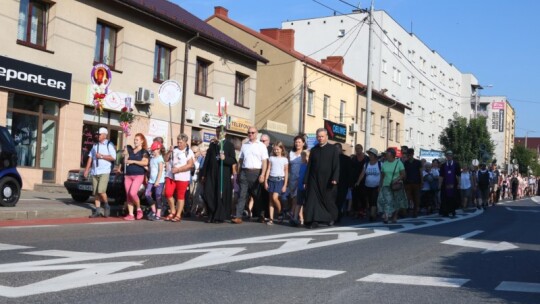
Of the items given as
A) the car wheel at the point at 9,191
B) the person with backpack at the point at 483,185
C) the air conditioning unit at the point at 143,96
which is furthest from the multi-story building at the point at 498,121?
the car wheel at the point at 9,191

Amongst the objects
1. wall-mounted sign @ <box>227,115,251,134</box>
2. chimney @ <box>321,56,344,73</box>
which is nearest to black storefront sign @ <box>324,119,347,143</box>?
chimney @ <box>321,56,344,73</box>

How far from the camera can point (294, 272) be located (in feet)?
21.5

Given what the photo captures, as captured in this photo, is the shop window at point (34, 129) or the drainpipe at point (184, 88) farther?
the drainpipe at point (184, 88)

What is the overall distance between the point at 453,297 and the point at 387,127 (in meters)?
45.0

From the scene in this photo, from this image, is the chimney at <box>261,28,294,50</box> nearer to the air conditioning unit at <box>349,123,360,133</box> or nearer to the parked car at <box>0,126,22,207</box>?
the air conditioning unit at <box>349,123,360,133</box>

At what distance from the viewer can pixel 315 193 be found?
11914mm

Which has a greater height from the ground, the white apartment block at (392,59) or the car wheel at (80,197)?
the white apartment block at (392,59)

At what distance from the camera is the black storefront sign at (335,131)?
3834 centimetres

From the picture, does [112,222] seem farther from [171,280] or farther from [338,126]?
[338,126]

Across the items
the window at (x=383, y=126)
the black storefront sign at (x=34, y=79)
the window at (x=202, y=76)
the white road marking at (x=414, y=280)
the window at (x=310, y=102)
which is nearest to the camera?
the white road marking at (x=414, y=280)

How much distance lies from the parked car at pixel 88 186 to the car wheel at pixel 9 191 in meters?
1.91

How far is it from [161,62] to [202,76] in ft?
9.68

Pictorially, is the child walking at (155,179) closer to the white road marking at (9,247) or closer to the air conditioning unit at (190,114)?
the white road marking at (9,247)

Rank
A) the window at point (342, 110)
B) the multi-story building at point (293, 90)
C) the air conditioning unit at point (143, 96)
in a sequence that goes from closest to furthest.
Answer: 1. the air conditioning unit at point (143, 96)
2. the multi-story building at point (293, 90)
3. the window at point (342, 110)
